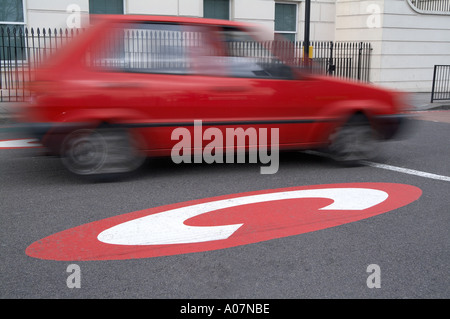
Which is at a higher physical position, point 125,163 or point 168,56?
point 168,56

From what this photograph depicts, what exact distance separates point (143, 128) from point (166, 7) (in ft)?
37.5

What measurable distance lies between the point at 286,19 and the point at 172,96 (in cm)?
1406

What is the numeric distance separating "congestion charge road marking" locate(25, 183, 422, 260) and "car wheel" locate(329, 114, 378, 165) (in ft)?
3.45

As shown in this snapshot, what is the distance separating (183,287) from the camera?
3.26 metres

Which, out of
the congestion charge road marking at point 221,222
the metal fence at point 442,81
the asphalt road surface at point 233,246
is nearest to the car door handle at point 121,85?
the asphalt road surface at point 233,246

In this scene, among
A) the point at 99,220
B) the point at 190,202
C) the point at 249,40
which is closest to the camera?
the point at 99,220

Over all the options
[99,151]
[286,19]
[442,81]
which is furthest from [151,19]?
[442,81]

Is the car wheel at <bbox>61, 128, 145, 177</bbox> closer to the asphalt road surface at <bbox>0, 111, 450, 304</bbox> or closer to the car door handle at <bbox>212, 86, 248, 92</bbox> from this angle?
the asphalt road surface at <bbox>0, 111, 450, 304</bbox>

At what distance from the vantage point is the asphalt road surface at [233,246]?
3.25m

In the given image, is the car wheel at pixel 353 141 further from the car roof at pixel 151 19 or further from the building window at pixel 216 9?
the building window at pixel 216 9

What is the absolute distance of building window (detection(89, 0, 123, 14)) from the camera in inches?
612

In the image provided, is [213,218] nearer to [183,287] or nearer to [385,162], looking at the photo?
[183,287]

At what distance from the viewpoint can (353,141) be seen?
6.76 meters

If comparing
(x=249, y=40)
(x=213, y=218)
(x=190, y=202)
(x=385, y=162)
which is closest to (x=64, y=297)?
(x=213, y=218)
